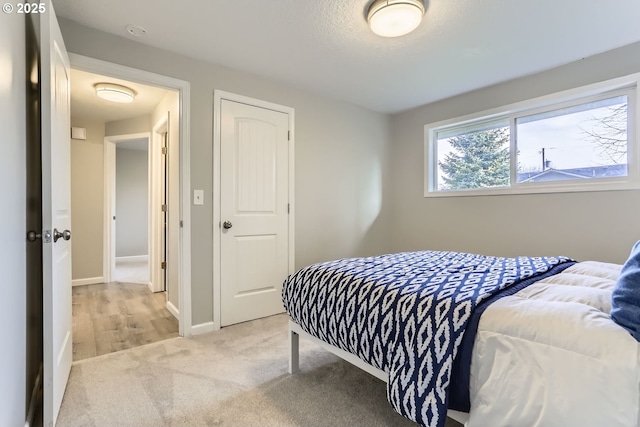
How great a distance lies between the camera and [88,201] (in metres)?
4.29

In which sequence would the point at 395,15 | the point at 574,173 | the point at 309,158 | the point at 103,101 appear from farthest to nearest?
the point at 103,101
the point at 309,158
the point at 574,173
the point at 395,15

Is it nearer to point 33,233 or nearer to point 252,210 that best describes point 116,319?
point 252,210

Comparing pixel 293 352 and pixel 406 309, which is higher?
pixel 406 309

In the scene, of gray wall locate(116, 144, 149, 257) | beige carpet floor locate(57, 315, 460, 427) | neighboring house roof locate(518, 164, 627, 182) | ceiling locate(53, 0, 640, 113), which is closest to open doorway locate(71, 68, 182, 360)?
beige carpet floor locate(57, 315, 460, 427)

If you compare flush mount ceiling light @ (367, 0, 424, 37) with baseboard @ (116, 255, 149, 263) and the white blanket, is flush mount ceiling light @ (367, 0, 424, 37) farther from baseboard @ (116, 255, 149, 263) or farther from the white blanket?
baseboard @ (116, 255, 149, 263)


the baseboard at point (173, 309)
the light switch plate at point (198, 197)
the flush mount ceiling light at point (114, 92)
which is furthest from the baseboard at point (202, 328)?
the flush mount ceiling light at point (114, 92)

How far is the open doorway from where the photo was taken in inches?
118

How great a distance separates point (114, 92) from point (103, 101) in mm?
620

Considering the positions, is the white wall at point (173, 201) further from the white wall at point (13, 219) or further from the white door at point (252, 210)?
the white wall at point (13, 219)

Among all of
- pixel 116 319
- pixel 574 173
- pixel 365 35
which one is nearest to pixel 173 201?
pixel 116 319

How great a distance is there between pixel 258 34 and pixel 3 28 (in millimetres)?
1462

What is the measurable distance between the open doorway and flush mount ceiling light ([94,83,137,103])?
37 millimetres

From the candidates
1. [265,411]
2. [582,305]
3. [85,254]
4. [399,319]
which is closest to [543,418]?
[582,305]

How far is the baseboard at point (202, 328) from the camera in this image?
8.34ft
